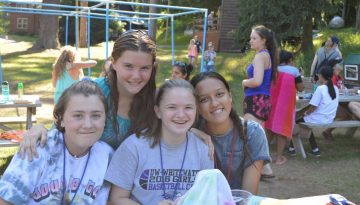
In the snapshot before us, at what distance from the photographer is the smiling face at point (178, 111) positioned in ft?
6.75

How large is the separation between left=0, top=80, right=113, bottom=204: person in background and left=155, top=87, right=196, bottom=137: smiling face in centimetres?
28

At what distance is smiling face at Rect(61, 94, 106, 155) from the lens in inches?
77.3

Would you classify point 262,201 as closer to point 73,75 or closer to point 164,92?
point 164,92

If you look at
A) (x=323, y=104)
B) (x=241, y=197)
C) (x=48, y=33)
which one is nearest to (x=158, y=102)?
(x=241, y=197)

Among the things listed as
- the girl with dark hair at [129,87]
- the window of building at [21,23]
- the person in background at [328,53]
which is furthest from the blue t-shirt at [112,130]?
the window of building at [21,23]

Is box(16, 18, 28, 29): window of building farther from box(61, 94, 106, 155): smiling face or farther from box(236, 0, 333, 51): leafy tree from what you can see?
box(61, 94, 106, 155): smiling face

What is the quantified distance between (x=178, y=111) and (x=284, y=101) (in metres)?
4.42

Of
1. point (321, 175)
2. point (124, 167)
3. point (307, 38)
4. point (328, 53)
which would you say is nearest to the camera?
point (124, 167)

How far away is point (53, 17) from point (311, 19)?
1100cm

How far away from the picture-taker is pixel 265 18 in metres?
15.9

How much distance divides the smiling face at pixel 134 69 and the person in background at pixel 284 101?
4.11 meters

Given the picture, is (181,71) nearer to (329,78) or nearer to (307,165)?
(307,165)

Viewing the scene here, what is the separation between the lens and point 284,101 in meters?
6.23

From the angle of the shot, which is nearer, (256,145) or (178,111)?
(178,111)
